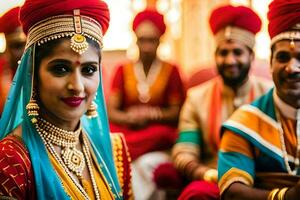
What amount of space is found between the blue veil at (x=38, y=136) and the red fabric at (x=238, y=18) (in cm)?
122

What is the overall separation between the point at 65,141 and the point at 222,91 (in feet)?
4.77

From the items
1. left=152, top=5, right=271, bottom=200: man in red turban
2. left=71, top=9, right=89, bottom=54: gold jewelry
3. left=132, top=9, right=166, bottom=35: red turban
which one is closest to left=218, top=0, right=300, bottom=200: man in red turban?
left=152, top=5, right=271, bottom=200: man in red turban

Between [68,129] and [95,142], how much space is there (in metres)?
0.19

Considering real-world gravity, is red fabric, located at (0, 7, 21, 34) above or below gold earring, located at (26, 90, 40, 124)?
above

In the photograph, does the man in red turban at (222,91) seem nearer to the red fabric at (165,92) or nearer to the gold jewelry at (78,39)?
the red fabric at (165,92)

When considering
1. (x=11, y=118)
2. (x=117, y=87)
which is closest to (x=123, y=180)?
(x=11, y=118)

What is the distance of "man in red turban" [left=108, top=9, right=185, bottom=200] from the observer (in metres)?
3.08

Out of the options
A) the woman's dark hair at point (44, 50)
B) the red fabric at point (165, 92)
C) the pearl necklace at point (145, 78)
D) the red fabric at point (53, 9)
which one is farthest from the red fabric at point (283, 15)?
the pearl necklace at point (145, 78)

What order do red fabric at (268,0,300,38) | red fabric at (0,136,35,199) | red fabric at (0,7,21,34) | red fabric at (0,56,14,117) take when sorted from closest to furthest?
1. red fabric at (0,136,35,199)
2. red fabric at (268,0,300,38)
3. red fabric at (0,7,21,34)
4. red fabric at (0,56,14,117)

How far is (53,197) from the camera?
1.61 m

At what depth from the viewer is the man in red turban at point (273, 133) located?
2.05m

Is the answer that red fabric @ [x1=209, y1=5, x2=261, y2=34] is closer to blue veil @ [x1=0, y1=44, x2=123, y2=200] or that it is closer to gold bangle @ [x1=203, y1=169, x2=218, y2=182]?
gold bangle @ [x1=203, y1=169, x2=218, y2=182]

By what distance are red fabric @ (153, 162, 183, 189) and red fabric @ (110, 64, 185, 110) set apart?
61 cm

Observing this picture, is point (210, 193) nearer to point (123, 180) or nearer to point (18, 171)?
point (123, 180)
